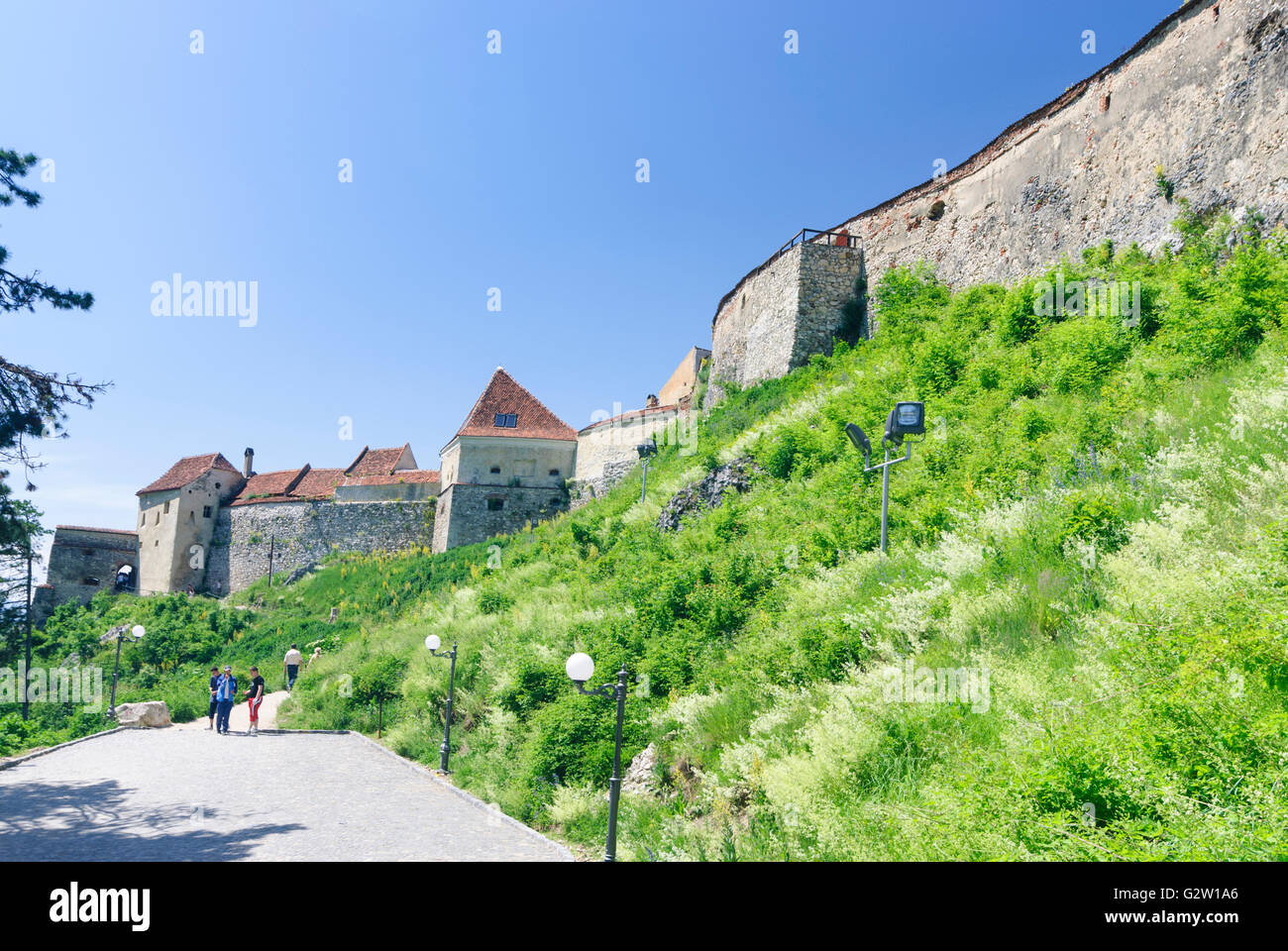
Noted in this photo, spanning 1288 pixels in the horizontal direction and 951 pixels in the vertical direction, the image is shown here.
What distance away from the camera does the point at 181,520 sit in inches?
1859

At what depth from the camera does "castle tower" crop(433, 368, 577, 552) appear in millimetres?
36312

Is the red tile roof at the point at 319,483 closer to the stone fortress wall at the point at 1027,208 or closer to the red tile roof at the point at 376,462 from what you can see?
the red tile roof at the point at 376,462

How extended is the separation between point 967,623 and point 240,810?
942 centimetres

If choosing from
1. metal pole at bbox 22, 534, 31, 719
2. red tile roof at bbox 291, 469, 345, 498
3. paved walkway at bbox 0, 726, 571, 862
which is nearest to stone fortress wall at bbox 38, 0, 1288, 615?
red tile roof at bbox 291, 469, 345, 498

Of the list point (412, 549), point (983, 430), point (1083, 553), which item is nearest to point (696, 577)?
point (983, 430)

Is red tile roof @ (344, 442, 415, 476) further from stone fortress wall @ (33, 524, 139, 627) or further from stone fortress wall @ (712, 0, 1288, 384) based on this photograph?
stone fortress wall @ (712, 0, 1288, 384)

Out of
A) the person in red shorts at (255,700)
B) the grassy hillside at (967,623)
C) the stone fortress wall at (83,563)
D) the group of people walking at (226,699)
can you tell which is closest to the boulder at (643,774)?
the grassy hillside at (967,623)

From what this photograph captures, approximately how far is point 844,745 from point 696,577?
6741mm

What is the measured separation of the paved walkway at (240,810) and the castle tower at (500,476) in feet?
71.5

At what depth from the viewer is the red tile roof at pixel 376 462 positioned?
45156 mm

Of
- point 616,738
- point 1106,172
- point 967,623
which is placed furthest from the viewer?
point 1106,172

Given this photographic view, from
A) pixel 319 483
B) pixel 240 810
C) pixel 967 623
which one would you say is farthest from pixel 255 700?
pixel 319 483

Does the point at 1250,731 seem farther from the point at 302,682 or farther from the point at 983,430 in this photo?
the point at 302,682

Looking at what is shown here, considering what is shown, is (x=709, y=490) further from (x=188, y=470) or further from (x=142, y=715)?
(x=188, y=470)
